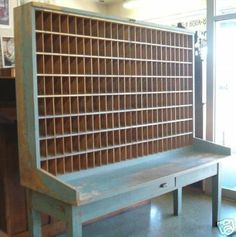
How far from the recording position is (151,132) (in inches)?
122

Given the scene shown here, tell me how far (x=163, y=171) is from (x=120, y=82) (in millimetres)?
794

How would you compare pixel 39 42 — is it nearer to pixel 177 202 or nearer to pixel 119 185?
pixel 119 185

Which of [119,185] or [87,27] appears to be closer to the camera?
[119,185]

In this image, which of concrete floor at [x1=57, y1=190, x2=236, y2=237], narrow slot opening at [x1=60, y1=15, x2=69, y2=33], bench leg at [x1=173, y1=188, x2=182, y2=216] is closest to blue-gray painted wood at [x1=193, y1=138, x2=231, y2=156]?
bench leg at [x1=173, y1=188, x2=182, y2=216]

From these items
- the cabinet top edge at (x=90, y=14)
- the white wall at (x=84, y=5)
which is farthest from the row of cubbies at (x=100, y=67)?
the white wall at (x=84, y=5)

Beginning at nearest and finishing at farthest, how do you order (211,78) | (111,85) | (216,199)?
(111,85), (216,199), (211,78)

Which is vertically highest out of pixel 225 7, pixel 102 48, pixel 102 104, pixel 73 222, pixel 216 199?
pixel 225 7

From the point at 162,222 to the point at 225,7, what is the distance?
2639 millimetres

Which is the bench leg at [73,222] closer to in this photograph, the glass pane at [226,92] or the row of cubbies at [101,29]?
the row of cubbies at [101,29]

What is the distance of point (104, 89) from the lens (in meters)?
2.68

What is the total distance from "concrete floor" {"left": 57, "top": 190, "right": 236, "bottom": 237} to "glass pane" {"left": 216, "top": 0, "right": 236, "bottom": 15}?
228cm

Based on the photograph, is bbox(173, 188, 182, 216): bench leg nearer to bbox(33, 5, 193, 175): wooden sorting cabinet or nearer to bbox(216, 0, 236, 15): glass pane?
bbox(33, 5, 193, 175): wooden sorting cabinet

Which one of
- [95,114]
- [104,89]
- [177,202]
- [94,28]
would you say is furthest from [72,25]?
[177,202]

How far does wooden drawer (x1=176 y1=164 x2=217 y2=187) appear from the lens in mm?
2921
